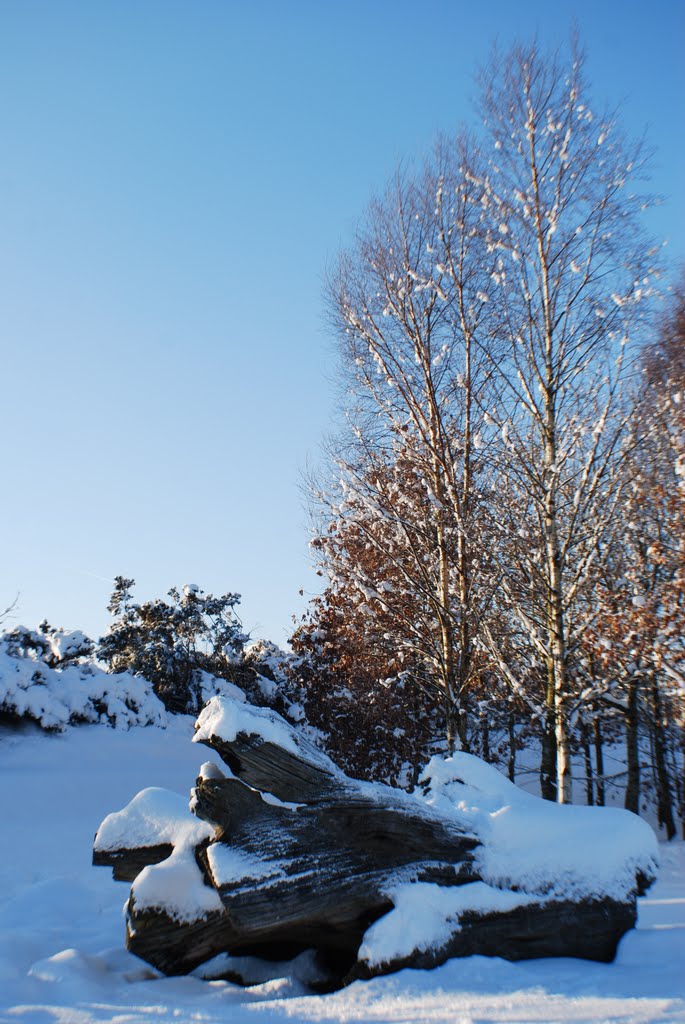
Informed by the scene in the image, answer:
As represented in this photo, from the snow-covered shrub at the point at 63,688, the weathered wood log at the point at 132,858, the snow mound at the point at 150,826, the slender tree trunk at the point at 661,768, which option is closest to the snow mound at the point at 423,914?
the snow mound at the point at 150,826

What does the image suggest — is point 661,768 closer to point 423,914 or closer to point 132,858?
point 423,914

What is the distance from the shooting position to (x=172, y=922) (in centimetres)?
468

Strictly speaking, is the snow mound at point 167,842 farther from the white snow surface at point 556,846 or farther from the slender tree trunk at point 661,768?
the slender tree trunk at point 661,768

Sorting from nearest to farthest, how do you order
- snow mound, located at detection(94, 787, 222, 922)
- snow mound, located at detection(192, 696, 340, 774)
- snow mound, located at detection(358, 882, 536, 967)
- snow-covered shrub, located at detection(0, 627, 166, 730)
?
snow mound, located at detection(358, 882, 536, 967)
snow mound, located at detection(94, 787, 222, 922)
snow mound, located at detection(192, 696, 340, 774)
snow-covered shrub, located at detection(0, 627, 166, 730)

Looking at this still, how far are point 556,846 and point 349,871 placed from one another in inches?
57.8

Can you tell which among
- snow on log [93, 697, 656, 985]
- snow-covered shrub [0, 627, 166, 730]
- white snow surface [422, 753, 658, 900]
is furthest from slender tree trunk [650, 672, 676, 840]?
snow-covered shrub [0, 627, 166, 730]

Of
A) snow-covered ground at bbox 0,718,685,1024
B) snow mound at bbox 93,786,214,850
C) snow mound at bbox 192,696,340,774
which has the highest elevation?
snow mound at bbox 192,696,340,774

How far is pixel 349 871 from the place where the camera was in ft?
15.4

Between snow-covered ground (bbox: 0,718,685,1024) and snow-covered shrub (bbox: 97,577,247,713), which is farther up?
snow-covered shrub (bbox: 97,577,247,713)

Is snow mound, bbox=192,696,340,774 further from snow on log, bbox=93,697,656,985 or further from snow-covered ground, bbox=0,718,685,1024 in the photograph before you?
snow-covered ground, bbox=0,718,685,1024

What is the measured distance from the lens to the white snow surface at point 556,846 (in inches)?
187

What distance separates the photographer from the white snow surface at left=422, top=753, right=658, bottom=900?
475cm

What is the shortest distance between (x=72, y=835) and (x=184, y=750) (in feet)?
19.0

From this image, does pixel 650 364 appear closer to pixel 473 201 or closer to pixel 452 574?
pixel 473 201
